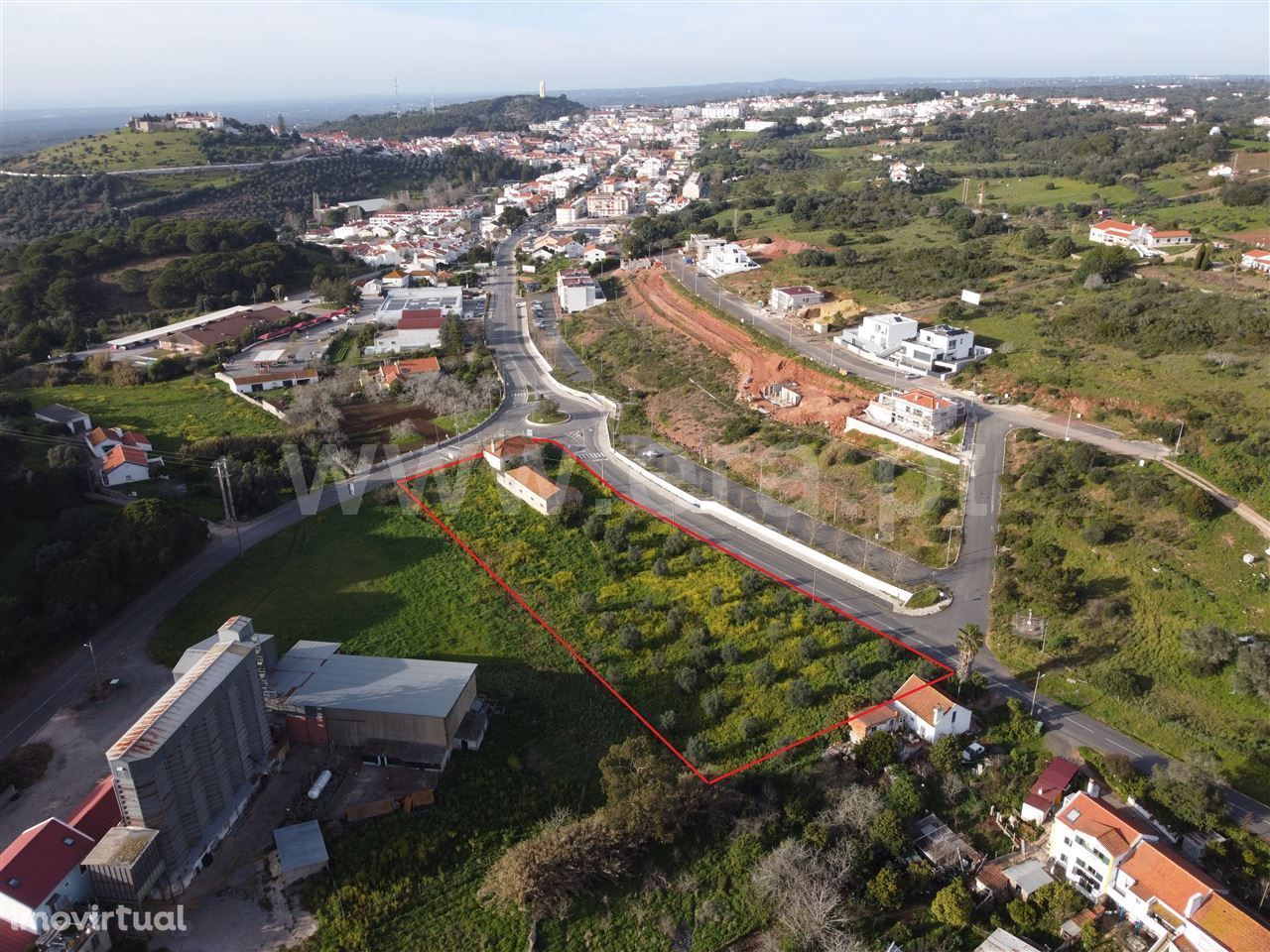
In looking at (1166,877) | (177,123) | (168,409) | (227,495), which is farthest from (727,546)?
(177,123)

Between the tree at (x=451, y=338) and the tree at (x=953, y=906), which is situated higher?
the tree at (x=451, y=338)

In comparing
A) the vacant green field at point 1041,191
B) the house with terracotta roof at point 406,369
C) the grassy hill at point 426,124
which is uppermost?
the grassy hill at point 426,124

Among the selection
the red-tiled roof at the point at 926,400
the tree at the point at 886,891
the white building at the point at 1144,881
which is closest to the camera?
the white building at the point at 1144,881

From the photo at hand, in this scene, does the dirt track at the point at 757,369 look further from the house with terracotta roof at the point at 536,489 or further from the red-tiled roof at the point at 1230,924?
the red-tiled roof at the point at 1230,924

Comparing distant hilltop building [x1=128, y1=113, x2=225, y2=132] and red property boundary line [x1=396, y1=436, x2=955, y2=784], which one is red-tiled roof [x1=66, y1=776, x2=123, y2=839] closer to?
red property boundary line [x1=396, y1=436, x2=955, y2=784]

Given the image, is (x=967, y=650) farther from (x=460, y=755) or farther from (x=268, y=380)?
(x=268, y=380)

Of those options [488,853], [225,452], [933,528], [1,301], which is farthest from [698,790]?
[1,301]

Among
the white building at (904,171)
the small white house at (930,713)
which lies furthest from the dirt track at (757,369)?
the white building at (904,171)
